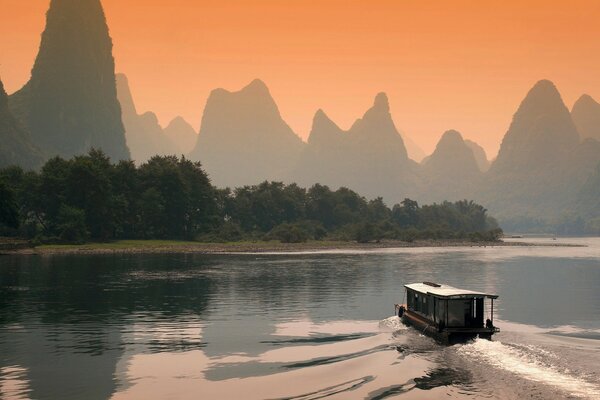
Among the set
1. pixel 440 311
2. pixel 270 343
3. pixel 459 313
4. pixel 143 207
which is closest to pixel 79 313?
pixel 270 343

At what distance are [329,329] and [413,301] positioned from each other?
6.55m

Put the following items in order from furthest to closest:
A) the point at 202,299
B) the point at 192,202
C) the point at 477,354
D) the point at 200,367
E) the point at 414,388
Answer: the point at 192,202
the point at 202,299
the point at 477,354
the point at 200,367
the point at 414,388

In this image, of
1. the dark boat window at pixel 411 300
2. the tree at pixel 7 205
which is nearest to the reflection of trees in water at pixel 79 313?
the dark boat window at pixel 411 300

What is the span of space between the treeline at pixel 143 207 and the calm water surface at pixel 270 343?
59280 mm

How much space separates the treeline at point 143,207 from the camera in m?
132

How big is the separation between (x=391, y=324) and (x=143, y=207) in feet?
352

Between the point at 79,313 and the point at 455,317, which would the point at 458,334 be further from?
the point at 79,313

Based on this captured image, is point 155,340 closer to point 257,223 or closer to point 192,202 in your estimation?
point 192,202

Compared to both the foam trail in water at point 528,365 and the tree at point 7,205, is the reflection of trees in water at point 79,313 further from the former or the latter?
the tree at point 7,205

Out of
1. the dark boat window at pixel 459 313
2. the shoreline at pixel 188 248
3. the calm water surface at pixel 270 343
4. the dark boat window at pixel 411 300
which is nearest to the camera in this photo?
the calm water surface at pixel 270 343

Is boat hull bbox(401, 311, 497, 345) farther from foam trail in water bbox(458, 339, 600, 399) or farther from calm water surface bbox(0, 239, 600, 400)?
calm water surface bbox(0, 239, 600, 400)

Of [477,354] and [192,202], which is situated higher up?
[192,202]

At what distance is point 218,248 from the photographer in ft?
467

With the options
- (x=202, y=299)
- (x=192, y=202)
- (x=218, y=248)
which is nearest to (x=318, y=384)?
(x=202, y=299)
